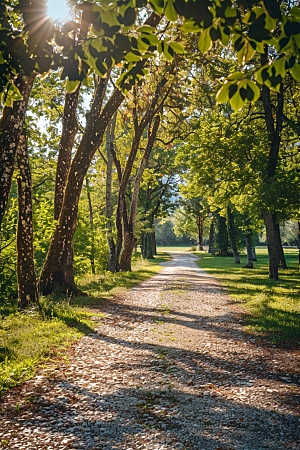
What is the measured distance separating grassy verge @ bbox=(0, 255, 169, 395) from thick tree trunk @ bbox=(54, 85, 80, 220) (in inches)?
138

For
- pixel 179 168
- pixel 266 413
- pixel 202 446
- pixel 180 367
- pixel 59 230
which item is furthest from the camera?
pixel 179 168

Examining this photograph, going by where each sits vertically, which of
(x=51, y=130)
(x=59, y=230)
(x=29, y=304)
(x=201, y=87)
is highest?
(x=201, y=87)

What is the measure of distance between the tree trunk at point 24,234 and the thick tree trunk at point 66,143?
2.38 meters

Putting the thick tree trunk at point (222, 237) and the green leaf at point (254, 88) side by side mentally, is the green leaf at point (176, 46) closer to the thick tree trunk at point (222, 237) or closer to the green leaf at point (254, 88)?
the green leaf at point (254, 88)

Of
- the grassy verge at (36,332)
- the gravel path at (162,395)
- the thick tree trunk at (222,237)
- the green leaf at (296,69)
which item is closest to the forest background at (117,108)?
the green leaf at (296,69)

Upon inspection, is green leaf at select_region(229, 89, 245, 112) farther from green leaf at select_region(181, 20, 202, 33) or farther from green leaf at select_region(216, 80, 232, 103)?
green leaf at select_region(181, 20, 202, 33)

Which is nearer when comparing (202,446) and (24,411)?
(202,446)

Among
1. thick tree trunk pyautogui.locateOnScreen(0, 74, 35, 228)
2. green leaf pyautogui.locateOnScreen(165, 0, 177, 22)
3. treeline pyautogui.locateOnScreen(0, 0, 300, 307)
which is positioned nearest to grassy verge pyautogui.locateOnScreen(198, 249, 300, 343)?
treeline pyautogui.locateOnScreen(0, 0, 300, 307)

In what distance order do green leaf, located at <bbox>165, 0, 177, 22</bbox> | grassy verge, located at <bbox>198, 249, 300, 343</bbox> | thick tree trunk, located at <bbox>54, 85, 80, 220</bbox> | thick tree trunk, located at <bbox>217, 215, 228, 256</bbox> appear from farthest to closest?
thick tree trunk, located at <bbox>217, 215, 228, 256</bbox> → thick tree trunk, located at <bbox>54, 85, 80, 220</bbox> → grassy verge, located at <bbox>198, 249, 300, 343</bbox> → green leaf, located at <bbox>165, 0, 177, 22</bbox>

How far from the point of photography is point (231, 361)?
528cm

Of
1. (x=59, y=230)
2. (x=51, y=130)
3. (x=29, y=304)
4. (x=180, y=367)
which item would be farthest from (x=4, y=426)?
(x=51, y=130)

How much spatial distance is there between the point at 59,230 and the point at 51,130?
6.83 metres

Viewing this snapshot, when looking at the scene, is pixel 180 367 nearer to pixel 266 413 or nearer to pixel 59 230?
pixel 266 413

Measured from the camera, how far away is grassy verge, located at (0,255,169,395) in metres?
4.70
